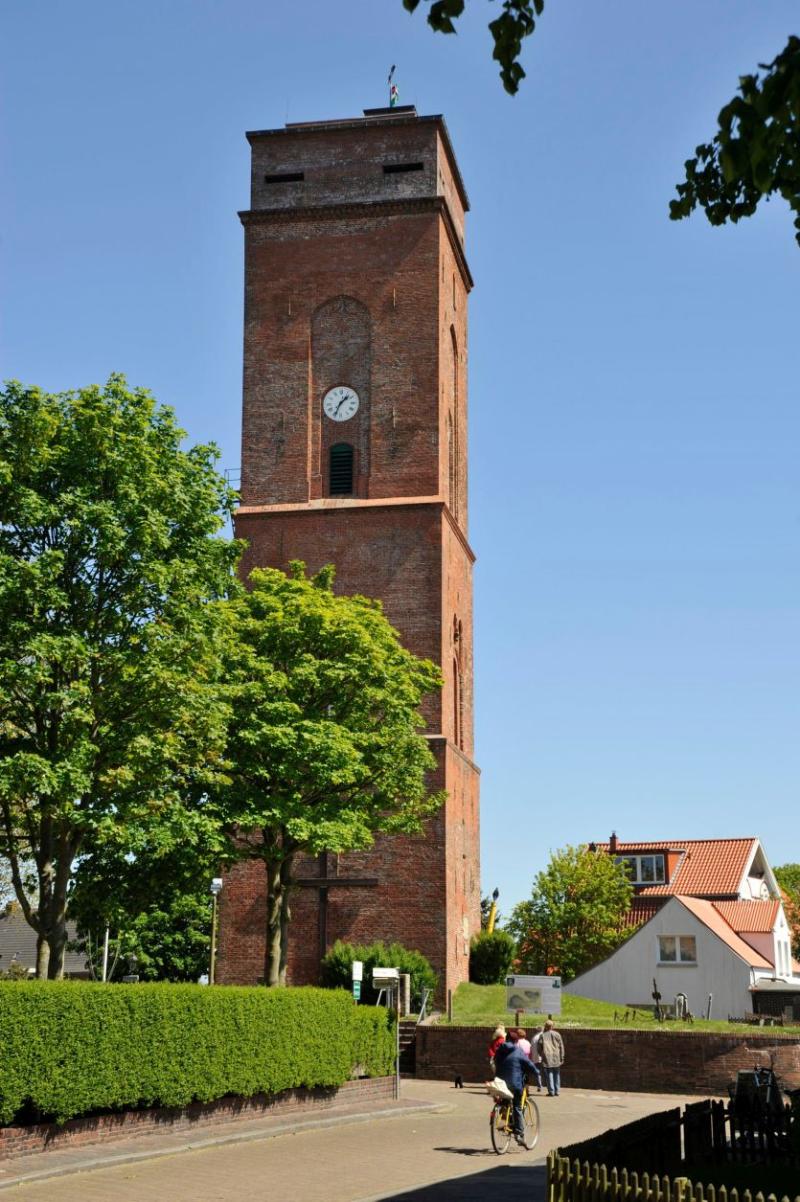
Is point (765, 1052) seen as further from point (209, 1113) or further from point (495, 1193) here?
point (495, 1193)

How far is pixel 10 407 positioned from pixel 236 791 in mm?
10573

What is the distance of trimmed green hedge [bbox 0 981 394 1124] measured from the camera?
17.3 metres

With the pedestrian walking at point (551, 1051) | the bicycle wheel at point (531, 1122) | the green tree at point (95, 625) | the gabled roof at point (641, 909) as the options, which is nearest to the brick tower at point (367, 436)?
the pedestrian walking at point (551, 1051)

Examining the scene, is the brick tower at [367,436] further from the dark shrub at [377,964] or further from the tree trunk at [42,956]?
→ the tree trunk at [42,956]

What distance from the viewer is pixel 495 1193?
15500mm

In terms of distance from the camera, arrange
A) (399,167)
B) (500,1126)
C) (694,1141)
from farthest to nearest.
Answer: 1. (399,167)
2. (500,1126)
3. (694,1141)

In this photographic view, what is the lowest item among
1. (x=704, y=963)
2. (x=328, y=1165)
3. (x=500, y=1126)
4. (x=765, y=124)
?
(x=328, y=1165)

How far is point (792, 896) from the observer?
93250mm

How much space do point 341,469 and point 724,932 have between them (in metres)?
25.5

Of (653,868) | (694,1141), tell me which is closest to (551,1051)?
(694,1141)

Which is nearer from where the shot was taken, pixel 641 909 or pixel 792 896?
pixel 641 909

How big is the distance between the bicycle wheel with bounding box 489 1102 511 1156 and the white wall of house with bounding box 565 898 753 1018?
3638 cm

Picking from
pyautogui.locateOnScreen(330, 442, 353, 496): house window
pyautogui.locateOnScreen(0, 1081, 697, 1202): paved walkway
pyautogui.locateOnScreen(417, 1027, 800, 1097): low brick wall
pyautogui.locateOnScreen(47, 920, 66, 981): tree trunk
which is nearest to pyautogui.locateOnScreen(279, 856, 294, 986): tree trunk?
pyautogui.locateOnScreen(417, 1027, 800, 1097): low brick wall

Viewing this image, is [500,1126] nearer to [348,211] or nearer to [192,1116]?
[192,1116]
